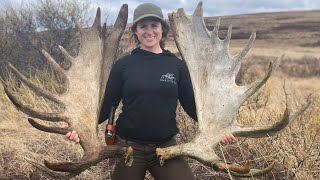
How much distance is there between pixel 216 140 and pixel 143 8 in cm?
113

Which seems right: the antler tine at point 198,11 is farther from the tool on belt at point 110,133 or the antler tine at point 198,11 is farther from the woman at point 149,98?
the tool on belt at point 110,133

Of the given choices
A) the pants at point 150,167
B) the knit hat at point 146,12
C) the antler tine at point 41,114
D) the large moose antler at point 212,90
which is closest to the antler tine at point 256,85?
the large moose antler at point 212,90

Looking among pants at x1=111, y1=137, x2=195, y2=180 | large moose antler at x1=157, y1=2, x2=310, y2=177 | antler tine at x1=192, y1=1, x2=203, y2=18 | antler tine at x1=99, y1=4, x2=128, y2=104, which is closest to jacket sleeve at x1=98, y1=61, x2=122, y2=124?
antler tine at x1=99, y1=4, x2=128, y2=104

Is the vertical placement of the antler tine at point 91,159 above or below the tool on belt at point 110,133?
below

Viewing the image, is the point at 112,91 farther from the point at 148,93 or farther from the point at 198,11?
the point at 198,11

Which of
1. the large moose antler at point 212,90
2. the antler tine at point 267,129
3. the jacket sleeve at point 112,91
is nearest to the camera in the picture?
the antler tine at point 267,129

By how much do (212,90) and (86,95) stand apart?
3.16 ft

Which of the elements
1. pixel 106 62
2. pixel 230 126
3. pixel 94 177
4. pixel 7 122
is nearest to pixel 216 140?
pixel 230 126

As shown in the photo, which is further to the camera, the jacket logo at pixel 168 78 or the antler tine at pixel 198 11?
the antler tine at pixel 198 11

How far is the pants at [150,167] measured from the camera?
3779mm

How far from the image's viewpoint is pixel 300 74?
869 inches

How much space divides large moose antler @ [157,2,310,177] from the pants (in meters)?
0.12

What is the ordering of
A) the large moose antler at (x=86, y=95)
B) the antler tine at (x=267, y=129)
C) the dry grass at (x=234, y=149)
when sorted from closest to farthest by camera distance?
1. the antler tine at (x=267, y=129)
2. the large moose antler at (x=86, y=95)
3. the dry grass at (x=234, y=149)

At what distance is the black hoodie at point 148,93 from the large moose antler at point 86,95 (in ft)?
0.58
